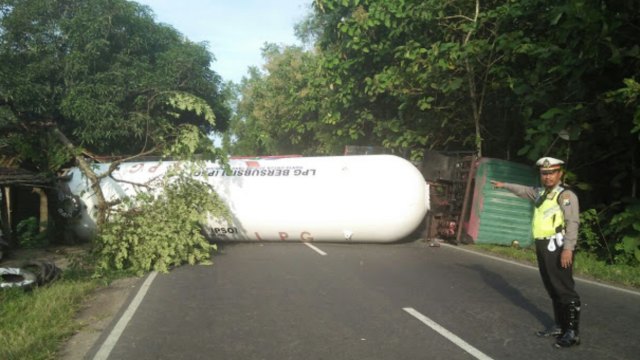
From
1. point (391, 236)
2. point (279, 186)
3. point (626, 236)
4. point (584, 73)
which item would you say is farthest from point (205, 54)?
point (626, 236)

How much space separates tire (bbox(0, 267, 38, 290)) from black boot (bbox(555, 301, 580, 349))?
25.2ft

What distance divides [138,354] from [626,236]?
9356 mm

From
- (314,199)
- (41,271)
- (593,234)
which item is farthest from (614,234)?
(41,271)

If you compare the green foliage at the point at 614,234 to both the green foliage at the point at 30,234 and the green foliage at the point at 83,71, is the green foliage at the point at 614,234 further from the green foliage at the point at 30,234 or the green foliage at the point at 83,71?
the green foliage at the point at 30,234

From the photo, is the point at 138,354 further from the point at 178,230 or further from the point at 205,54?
the point at 205,54

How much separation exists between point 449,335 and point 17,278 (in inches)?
269

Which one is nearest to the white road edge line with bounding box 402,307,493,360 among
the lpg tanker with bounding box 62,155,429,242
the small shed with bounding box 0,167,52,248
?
Answer: the lpg tanker with bounding box 62,155,429,242

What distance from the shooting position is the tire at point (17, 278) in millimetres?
8449

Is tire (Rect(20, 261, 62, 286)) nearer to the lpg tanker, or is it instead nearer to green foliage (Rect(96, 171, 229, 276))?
green foliage (Rect(96, 171, 229, 276))

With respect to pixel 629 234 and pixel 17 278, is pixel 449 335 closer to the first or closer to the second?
pixel 629 234

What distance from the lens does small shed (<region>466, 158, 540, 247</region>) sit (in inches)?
543

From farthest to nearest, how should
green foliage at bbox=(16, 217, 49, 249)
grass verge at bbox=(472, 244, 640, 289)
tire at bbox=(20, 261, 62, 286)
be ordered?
green foliage at bbox=(16, 217, 49, 249) < grass verge at bbox=(472, 244, 640, 289) < tire at bbox=(20, 261, 62, 286)

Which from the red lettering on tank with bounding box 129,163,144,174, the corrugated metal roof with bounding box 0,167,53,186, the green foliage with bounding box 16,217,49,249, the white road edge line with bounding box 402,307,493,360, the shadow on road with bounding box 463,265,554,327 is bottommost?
the green foliage with bounding box 16,217,49,249

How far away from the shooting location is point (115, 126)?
1995cm
